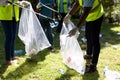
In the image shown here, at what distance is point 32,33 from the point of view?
586 cm

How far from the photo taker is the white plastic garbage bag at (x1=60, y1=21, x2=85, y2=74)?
17.0 ft

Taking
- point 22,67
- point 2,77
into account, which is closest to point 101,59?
point 22,67

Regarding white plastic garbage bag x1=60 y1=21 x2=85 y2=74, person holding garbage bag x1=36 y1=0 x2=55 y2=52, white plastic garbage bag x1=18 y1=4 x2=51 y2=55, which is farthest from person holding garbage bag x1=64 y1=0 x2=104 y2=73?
person holding garbage bag x1=36 y1=0 x2=55 y2=52

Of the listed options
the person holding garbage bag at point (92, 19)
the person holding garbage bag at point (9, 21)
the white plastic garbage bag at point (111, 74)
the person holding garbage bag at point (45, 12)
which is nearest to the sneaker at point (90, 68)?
the person holding garbage bag at point (92, 19)

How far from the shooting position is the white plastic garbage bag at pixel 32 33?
5.87 metres

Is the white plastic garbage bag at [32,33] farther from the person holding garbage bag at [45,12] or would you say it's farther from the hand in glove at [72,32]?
the hand in glove at [72,32]

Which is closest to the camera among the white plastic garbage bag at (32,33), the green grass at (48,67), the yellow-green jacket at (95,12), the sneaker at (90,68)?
the yellow-green jacket at (95,12)

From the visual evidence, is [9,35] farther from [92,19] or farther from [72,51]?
[92,19]

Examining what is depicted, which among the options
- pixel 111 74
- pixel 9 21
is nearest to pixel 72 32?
pixel 111 74

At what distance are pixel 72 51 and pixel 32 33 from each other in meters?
1.04

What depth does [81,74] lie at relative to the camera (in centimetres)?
541

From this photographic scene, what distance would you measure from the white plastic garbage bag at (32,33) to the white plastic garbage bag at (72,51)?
66 cm

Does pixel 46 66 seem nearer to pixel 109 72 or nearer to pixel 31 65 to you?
pixel 31 65

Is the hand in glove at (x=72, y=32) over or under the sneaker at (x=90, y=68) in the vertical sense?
over
